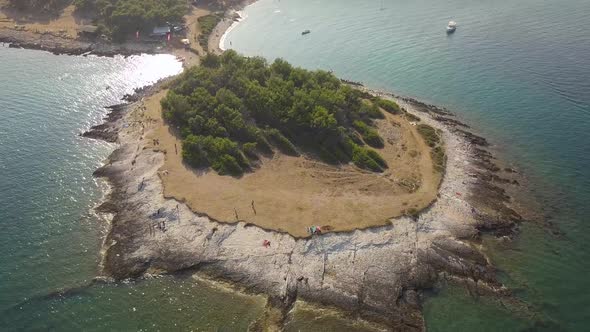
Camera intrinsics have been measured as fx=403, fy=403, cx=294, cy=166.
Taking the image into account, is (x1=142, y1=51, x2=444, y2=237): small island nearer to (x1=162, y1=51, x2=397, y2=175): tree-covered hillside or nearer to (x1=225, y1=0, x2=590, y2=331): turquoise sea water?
(x1=162, y1=51, x2=397, y2=175): tree-covered hillside

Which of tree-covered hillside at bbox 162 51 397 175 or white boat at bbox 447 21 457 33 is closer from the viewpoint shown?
tree-covered hillside at bbox 162 51 397 175

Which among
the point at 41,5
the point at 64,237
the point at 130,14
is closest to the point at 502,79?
the point at 64,237

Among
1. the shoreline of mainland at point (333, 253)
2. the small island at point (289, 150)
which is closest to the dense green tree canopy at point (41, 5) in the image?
the small island at point (289, 150)

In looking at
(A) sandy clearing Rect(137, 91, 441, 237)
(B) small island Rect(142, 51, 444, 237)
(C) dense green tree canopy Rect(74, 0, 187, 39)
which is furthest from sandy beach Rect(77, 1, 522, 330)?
(C) dense green tree canopy Rect(74, 0, 187, 39)

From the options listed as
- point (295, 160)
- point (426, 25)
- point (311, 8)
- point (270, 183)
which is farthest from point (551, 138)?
point (311, 8)

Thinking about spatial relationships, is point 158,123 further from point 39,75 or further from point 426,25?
point 426,25
